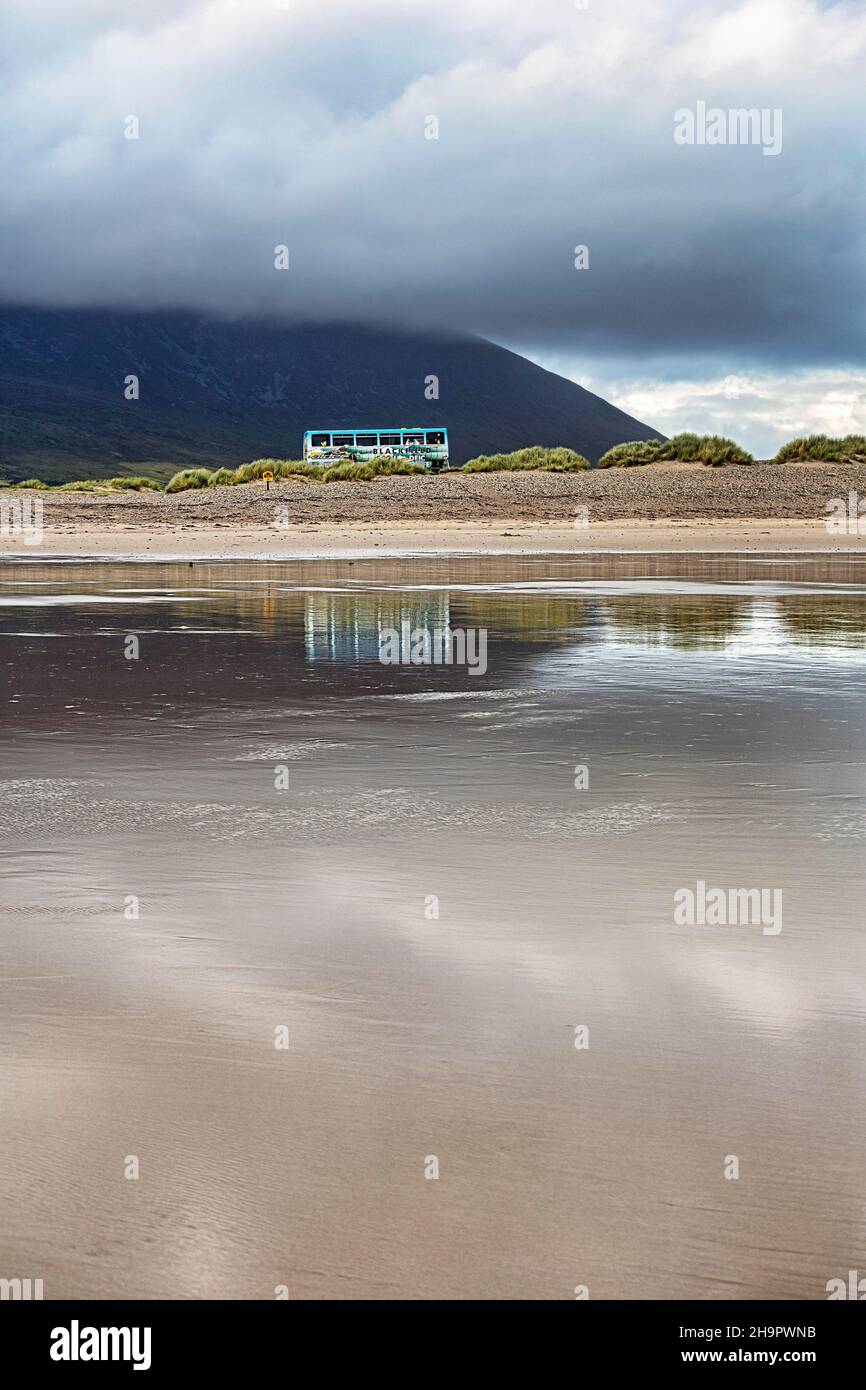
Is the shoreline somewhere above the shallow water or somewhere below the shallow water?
above

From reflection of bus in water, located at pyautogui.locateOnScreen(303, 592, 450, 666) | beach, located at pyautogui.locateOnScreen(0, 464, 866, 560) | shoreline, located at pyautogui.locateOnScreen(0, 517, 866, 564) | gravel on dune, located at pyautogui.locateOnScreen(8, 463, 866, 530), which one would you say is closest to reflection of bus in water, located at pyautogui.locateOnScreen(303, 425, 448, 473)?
beach, located at pyautogui.locateOnScreen(0, 464, 866, 560)

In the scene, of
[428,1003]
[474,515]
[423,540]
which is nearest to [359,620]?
[428,1003]

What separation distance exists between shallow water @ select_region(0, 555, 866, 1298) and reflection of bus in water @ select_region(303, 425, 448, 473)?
6679 centimetres

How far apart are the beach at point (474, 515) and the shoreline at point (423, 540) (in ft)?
0.22

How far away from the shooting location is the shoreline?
40812 millimetres

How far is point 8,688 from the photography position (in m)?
12.6

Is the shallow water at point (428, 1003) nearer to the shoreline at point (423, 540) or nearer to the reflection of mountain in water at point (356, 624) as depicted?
the reflection of mountain in water at point (356, 624)

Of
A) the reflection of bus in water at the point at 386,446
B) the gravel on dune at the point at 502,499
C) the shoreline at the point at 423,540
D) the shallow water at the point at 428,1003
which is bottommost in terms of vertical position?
the shallow water at the point at 428,1003

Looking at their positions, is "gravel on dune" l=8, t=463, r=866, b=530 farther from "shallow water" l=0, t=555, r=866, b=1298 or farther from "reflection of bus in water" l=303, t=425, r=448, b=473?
"shallow water" l=0, t=555, r=866, b=1298

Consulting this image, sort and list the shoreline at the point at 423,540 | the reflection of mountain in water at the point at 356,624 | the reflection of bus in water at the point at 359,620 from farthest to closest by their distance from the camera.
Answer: the shoreline at the point at 423,540 < the reflection of bus in water at the point at 359,620 < the reflection of mountain in water at the point at 356,624

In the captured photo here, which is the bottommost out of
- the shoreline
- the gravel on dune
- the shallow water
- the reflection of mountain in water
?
the shallow water

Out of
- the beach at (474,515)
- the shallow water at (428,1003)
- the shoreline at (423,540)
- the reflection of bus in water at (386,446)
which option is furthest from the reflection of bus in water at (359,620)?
the reflection of bus in water at (386,446)

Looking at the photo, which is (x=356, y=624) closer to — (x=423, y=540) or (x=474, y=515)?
(x=423, y=540)

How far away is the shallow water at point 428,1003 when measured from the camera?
11.2ft
